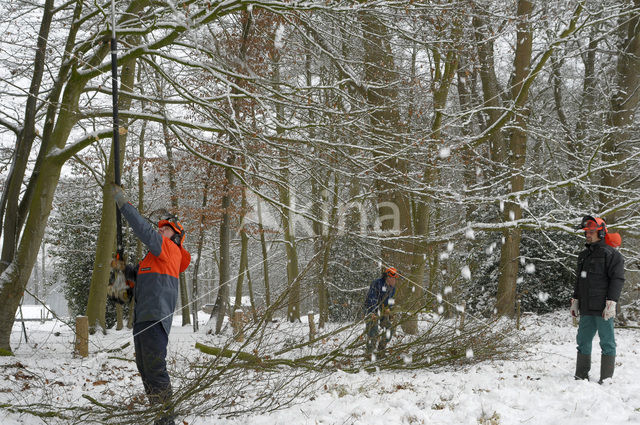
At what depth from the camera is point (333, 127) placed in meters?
7.50

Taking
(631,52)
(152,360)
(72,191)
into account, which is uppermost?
(631,52)

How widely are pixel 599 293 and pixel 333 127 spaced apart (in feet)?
13.7

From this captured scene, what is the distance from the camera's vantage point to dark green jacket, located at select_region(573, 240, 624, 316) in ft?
18.3

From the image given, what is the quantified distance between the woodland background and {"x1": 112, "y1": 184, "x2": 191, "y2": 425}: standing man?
43 centimetres

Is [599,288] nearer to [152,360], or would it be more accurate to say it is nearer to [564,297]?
[152,360]

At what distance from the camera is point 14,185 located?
7.75 metres

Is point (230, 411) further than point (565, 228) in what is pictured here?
No

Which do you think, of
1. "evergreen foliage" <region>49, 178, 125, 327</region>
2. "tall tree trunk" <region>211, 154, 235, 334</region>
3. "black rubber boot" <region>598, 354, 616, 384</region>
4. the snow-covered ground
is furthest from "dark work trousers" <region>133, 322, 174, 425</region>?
"evergreen foliage" <region>49, 178, 125, 327</region>

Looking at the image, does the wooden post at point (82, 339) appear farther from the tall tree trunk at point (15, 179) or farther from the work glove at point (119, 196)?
the work glove at point (119, 196)

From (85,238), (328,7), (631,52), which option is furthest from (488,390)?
(85,238)

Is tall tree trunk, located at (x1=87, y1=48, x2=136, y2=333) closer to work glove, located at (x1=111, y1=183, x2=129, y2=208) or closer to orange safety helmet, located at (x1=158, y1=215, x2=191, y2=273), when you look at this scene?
orange safety helmet, located at (x1=158, y1=215, x2=191, y2=273)

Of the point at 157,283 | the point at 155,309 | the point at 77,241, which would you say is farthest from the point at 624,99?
the point at 77,241

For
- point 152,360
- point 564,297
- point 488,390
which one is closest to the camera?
point 152,360

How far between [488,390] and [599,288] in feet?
5.86
